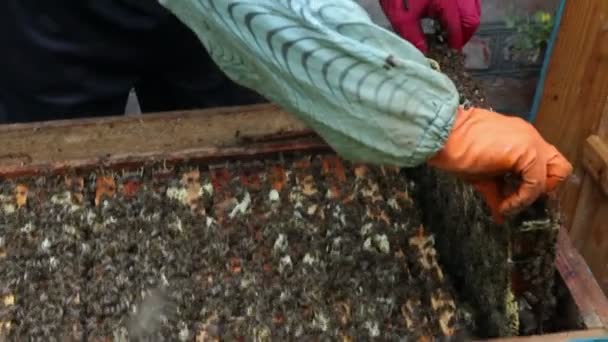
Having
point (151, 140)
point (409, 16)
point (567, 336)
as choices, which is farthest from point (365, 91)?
point (151, 140)

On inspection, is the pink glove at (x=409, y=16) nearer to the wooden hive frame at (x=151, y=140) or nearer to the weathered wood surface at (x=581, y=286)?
the wooden hive frame at (x=151, y=140)

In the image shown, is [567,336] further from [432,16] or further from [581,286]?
[432,16]

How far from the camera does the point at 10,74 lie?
208 cm

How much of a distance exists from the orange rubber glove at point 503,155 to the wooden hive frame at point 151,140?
0.71 m

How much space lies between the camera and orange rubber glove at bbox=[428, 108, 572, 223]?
1322mm

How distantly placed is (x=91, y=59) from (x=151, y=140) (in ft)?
0.92

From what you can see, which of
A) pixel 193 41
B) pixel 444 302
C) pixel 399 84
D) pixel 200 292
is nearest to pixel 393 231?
pixel 444 302

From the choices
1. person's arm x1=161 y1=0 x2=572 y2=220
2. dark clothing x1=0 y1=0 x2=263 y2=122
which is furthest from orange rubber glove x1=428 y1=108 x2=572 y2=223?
dark clothing x1=0 y1=0 x2=263 y2=122

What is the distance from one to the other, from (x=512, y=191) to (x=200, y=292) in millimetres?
705

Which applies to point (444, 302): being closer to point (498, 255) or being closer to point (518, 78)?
point (498, 255)

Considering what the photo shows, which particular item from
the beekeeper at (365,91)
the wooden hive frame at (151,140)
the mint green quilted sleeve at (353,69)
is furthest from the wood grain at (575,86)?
the mint green quilted sleeve at (353,69)

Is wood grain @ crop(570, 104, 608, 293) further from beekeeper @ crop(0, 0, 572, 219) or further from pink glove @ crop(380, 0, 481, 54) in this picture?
beekeeper @ crop(0, 0, 572, 219)

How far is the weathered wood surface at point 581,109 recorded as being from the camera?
252 cm

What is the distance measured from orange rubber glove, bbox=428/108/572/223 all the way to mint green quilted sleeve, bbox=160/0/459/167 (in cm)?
4
